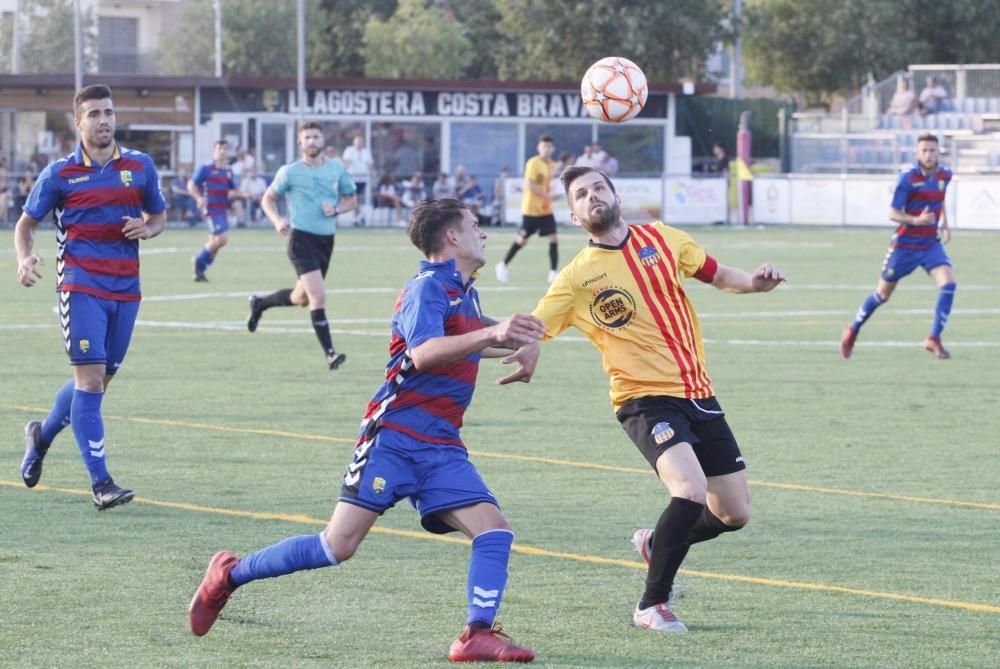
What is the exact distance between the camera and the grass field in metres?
6.35

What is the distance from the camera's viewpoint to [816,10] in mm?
63219

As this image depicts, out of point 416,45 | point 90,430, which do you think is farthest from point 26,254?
point 416,45

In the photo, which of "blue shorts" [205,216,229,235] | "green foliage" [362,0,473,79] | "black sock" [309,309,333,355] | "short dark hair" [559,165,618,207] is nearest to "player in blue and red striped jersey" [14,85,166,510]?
"short dark hair" [559,165,618,207]

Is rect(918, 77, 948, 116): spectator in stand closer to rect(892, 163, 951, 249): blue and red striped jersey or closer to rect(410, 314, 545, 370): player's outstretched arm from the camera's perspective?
rect(892, 163, 951, 249): blue and red striped jersey

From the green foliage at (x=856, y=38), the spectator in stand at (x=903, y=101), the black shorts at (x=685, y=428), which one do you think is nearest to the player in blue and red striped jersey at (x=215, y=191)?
the black shorts at (x=685, y=428)

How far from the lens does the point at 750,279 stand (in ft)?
22.9

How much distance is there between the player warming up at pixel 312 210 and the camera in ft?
50.6

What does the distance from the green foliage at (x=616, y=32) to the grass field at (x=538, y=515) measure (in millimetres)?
40784

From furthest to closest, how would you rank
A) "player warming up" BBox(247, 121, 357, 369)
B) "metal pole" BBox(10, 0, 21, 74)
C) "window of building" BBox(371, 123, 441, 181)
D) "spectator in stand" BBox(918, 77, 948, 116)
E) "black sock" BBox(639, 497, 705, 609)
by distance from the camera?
"metal pole" BBox(10, 0, 21, 74), "spectator in stand" BBox(918, 77, 948, 116), "window of building" BBox(371, 123, 441, 181), "player warming up" BBox(247, 121, 357, 369), "black sock" BBox(639, 497, 705, 609)

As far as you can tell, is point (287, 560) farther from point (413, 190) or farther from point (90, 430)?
point (413, 190)

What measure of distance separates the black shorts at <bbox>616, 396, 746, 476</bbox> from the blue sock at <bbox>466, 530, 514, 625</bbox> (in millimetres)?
936

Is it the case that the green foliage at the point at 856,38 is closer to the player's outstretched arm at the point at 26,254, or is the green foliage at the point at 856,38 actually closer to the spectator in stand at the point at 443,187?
the spectator in stand at the point at 443,187

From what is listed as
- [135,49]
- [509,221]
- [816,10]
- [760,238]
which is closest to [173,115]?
[135,49]

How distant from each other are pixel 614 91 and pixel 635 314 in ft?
11.6
